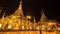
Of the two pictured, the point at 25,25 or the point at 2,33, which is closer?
the point at 2,33

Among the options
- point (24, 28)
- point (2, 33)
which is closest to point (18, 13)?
point (24, 28)

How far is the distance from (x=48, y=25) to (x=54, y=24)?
0.30m

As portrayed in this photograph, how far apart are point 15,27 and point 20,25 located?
20cm

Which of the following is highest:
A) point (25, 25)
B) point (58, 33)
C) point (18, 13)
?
point (18, 13)

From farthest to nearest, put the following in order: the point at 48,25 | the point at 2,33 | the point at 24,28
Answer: the point at 48,25 → the point at 24,28 → the point at 2,33

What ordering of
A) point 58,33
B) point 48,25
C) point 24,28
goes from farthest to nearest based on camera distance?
point 48,25 < point 58,33 < point 24,28

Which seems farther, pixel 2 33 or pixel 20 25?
pixel 20 25

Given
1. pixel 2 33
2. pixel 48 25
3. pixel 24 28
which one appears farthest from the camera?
pixel 48 25

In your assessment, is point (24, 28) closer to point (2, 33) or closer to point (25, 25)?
point (25, 25)

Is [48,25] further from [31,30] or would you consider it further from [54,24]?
[31,30]

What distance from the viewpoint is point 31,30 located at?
4992 mm

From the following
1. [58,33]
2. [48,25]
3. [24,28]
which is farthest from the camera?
[48,25]

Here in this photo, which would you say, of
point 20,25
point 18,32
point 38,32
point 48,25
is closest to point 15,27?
point 20,25

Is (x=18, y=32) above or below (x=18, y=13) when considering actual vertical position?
below
